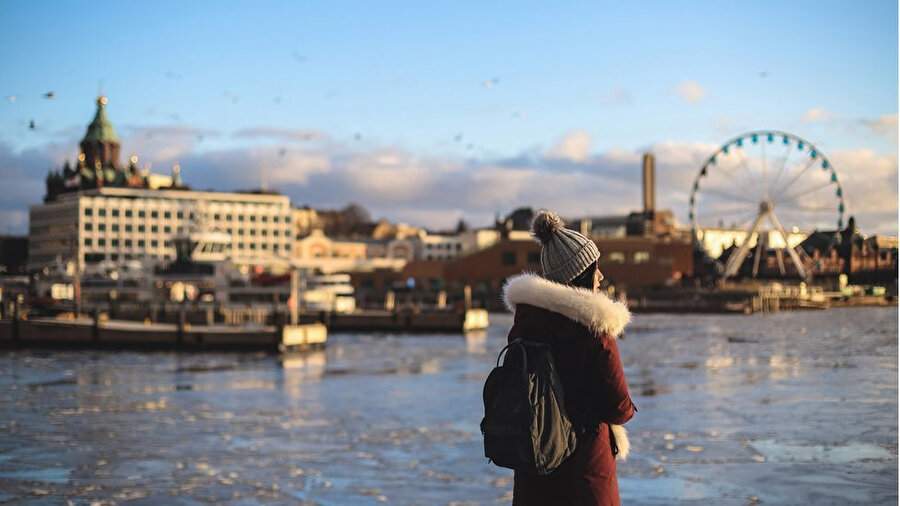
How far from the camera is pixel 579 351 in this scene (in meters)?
5.04

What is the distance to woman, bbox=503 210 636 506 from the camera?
4.98m

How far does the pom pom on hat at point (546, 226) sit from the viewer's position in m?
5.29

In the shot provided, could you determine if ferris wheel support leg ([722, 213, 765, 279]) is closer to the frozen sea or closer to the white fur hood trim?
the frozen sea

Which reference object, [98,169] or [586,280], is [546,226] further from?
[98,169]

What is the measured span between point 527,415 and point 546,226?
89 centimetres

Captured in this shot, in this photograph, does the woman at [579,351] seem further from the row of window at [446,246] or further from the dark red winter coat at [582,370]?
the row of window at [446,246]

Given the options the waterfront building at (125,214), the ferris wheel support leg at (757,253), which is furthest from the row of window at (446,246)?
the ferris wheel support leg at (757,253)

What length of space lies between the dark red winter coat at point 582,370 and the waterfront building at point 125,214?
469 feet

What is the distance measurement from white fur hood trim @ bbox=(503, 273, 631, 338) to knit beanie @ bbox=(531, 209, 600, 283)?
0.10 m

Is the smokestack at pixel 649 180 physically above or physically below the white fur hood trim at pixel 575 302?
above

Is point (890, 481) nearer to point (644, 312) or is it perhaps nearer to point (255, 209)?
point (644, 312)

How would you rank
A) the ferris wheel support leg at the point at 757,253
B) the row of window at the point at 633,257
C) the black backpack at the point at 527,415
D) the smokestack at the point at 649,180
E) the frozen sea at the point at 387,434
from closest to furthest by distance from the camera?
the black backpack at the point at 527,415 < the frozen sea at the point at 387,434 < the ferris wheel support leg at the point at 757,253 < the row of window at the point at 633,257 < the smokestack at the point at 649,180

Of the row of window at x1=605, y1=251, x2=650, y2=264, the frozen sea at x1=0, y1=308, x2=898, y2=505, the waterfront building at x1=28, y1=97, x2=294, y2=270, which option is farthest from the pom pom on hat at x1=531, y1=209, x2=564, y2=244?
the waterfront building at x1=28, y1=97, x2=294, y2=270

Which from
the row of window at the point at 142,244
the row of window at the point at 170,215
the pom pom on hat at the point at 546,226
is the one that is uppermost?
the row of window at the point at 170,215
